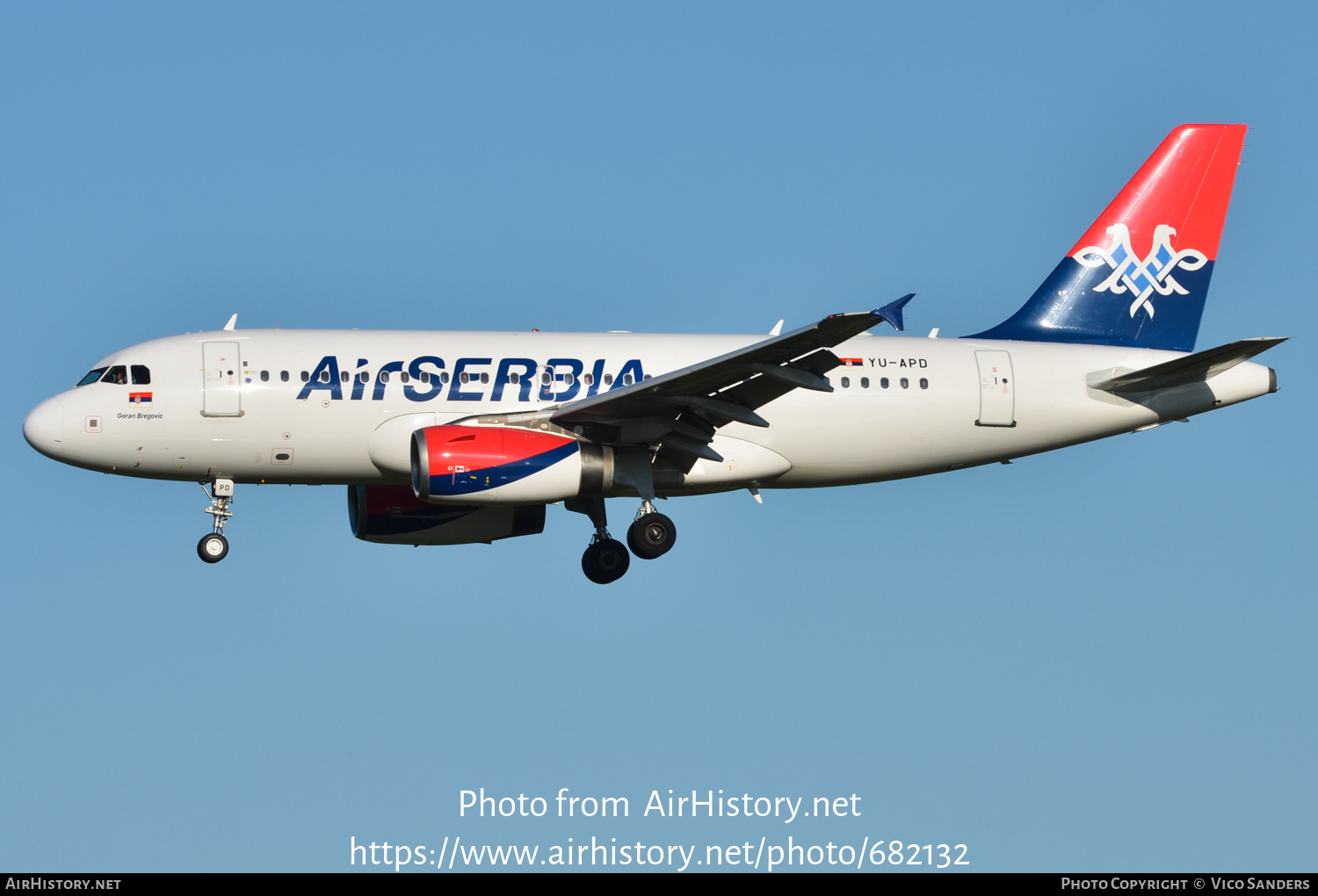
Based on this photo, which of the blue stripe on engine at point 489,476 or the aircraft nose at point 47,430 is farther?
the aircraft nose at point 47,430

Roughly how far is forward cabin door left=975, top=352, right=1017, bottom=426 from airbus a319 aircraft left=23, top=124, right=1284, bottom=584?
32 mm

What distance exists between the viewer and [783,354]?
2617cm

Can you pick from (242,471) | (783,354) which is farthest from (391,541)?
(783,354)

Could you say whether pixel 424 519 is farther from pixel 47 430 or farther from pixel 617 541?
pixel 47 430

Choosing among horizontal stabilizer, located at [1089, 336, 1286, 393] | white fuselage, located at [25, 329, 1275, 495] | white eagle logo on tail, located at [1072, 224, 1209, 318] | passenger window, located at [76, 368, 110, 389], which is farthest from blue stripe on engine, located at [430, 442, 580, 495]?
white eagle logo on tail, located at [1072, 224, 1209, 318]

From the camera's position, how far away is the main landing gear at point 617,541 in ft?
95.7

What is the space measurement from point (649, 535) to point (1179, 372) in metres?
10.1

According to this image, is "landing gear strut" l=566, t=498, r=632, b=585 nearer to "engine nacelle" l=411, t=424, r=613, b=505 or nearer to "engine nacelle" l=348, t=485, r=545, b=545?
"engine nacelle" l=348, t=485, r=545, b=545

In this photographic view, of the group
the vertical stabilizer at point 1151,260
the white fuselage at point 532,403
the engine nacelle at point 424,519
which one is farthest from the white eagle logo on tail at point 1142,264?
the engine nacelle at point 424,519

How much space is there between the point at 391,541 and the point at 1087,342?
45.8 ft

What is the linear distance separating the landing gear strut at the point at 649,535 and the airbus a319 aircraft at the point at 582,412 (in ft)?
0.11

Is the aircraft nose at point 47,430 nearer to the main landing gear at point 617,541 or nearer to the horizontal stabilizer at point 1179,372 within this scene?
the main landing gear at point 617,541

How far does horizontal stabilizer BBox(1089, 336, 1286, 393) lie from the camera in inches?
1148

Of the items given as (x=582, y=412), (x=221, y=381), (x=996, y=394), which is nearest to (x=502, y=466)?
(x=582, y=412)
